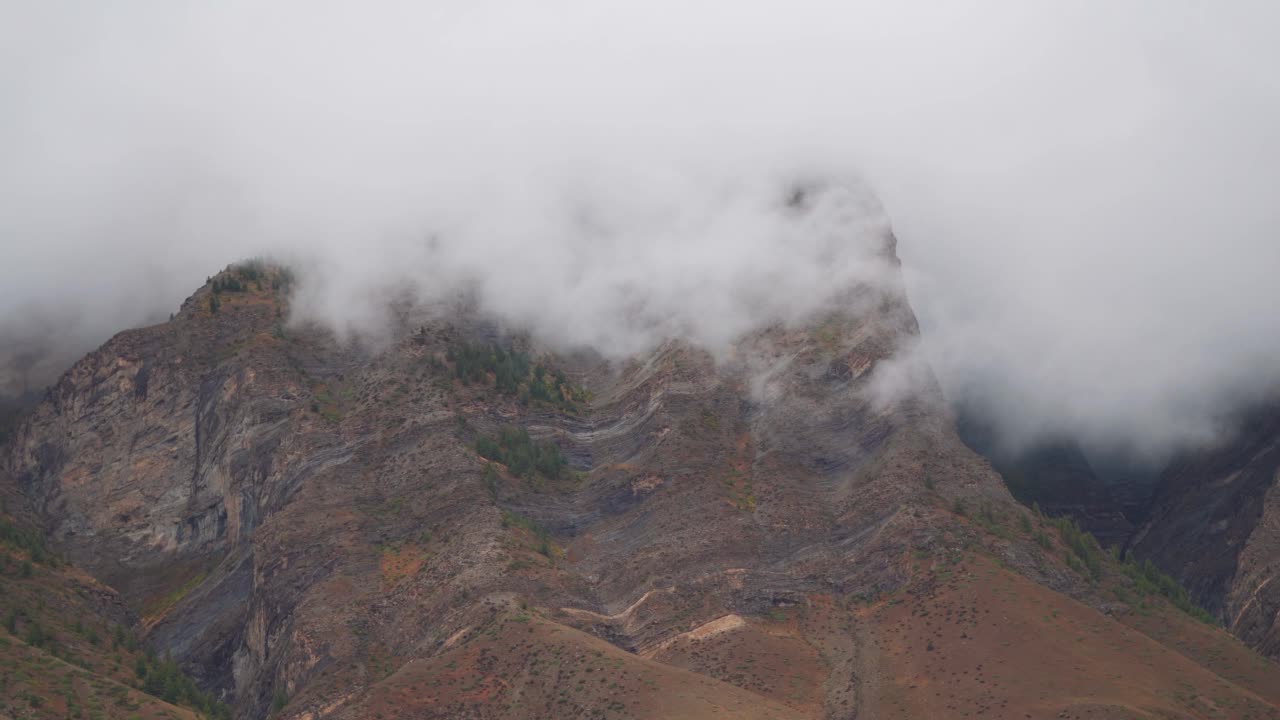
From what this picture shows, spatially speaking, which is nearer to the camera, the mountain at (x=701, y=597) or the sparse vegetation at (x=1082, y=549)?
the mountain at (x=701, y=597)

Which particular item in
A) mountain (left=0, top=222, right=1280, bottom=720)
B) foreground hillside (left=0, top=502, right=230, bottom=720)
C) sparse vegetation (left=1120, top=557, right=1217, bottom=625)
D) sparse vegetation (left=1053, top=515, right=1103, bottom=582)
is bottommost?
sparse vegetation (left=1120, top=557, right=1217, bottom=625)

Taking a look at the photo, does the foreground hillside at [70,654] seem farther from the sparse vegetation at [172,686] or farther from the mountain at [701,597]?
the mountain at [701,597]

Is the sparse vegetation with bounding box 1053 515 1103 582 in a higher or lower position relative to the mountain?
lower

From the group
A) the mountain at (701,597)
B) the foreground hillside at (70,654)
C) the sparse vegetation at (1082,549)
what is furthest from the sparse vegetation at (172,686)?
the sparse vegetation at (1082,549)

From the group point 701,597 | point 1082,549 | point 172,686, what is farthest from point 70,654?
point 1082,549

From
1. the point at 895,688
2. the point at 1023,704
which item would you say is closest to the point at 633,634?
the point at 895,688

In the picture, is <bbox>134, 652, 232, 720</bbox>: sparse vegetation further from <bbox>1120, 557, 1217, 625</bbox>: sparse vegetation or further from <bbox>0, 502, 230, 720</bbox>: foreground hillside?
<bbox>1120, 557, 1217, 625</bbox>: sparse vegetation

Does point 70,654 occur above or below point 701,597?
above

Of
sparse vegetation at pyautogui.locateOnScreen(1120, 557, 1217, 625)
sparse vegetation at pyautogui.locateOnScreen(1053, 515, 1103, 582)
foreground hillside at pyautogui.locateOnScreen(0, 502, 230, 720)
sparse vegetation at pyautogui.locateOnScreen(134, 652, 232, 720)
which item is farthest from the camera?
sparse vegetation at pyautogui.locateOnScreen(1053, 515, 1103, 582)

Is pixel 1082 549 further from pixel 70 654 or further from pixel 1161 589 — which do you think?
pixel 70 654

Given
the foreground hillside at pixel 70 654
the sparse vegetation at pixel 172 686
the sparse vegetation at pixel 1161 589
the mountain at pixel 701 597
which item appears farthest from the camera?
the sparse vegetation at pixel 1161 589

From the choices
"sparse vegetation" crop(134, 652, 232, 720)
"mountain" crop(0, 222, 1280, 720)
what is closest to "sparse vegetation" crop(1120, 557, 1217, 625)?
"mountain" crop(0, 222, 1280, 720)
